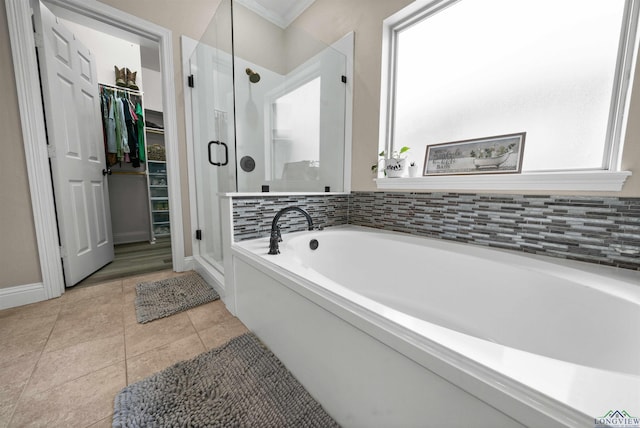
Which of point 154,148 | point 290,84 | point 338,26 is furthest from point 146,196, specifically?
point 338,26

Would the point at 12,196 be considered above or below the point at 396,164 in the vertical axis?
below

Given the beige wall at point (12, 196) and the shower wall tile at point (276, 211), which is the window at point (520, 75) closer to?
the shower wall tile at point (276, 211)

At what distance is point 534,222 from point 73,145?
9.99 feet

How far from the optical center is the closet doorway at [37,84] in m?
1.41

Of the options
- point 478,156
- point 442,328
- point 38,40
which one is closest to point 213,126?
point 38,40

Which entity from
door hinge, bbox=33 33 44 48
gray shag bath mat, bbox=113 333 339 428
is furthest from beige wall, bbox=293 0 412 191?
door hinge, bbox=33 33 44 48

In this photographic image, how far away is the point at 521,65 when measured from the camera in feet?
4.09

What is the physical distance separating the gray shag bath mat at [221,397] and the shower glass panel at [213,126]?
2.86 feet

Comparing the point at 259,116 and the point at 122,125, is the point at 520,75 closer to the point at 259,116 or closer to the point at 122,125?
the point at 259,116

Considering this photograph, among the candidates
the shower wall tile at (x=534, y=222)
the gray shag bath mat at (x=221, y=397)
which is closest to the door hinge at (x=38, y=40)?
the gray shag bath mat at (x=221, y=397)

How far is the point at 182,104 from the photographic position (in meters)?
2.03

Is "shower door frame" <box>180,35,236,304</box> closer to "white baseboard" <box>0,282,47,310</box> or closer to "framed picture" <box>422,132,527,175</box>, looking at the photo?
"white baseboard" <box>0,282,47,310</box>

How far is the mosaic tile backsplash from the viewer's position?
3.19 feet

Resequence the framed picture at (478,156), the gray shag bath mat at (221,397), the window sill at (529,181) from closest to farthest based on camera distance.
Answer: the gray shag bath mat at (221,397)
the window sill at (529,181)
the framed picture at (478,156)
